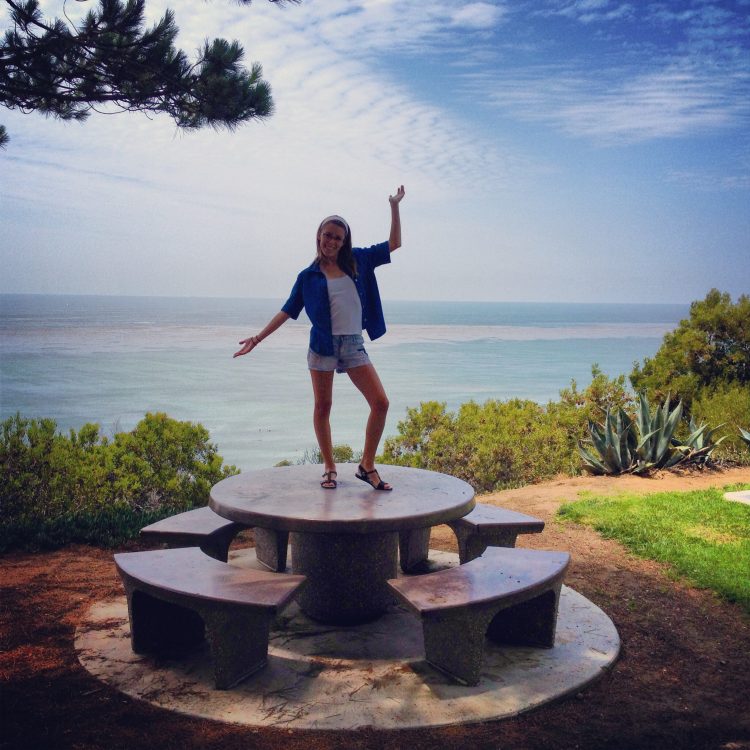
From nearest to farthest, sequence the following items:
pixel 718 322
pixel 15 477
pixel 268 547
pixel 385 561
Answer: pixel 385 561, pixel 268 547, pixel 15 477, pixel 718 322

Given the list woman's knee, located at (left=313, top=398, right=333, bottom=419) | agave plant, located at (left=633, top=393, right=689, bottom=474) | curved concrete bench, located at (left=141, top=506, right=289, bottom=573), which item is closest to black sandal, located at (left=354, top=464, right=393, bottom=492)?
woman's knee, located at (left=313, top=398, right=333, bottom=419)

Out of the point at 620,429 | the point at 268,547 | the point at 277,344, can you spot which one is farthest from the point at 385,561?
the point at 277,344

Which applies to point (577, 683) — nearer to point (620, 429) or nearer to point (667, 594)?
point (667, 594)

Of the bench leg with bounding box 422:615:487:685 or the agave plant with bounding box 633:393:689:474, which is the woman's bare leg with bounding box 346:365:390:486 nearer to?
the bench leg with bounding box 422:615:487:685

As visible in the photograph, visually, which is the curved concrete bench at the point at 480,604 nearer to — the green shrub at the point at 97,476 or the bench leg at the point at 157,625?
the bench leg at the point at 157,625

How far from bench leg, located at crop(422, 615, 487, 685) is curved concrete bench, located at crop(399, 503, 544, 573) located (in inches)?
47.0

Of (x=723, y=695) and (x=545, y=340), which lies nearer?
(x=723, y=695)

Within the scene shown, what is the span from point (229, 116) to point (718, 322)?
419 inches

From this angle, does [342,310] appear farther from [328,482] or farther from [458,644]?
[458,644]

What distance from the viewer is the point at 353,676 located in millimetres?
3506

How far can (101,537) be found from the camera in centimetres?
583

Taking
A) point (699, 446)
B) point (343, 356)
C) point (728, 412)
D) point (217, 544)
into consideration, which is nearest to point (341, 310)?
point (343, 356)

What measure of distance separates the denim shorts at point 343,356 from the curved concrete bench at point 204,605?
4.14 ft

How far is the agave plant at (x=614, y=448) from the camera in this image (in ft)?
28.1
